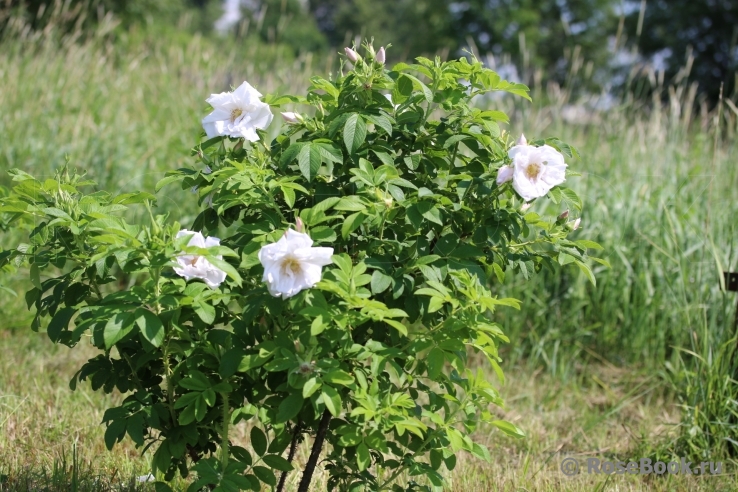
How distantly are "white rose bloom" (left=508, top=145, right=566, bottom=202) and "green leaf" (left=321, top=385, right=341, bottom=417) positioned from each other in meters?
0.60

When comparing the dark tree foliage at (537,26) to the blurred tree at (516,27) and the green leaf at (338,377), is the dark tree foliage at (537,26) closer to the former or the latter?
the blurred tree at (516,27)

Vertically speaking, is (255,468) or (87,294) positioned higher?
(87,294)

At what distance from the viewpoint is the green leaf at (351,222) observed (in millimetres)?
1574

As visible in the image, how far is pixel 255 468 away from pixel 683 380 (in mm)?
2416

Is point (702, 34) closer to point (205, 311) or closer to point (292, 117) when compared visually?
point (292, 117)

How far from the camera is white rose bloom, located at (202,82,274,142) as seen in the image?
1.79 metres

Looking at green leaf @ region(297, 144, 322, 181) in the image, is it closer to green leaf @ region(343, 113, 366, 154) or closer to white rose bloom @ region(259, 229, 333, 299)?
green leaf @ region(343, 113, 366, 154)

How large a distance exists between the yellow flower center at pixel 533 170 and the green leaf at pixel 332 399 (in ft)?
2.13

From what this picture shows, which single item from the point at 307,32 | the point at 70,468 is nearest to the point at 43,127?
the point at 70,468

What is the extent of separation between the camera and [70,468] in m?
2.29

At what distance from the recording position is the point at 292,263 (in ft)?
4.89

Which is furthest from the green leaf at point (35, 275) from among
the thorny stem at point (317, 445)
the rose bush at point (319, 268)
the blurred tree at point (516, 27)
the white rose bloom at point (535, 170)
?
the blurred tree at point (516, 27)

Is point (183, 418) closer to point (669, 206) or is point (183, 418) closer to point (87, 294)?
point (87, 294)

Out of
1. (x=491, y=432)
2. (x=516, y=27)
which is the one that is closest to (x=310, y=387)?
(x=491, y=432)
